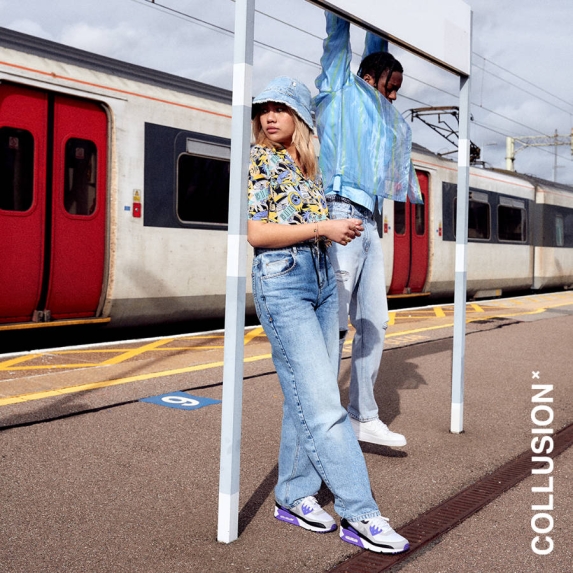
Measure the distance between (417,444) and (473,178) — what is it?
1239 cm

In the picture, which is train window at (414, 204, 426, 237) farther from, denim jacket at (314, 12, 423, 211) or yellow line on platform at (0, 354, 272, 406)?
denim jacket at (314, 12, 423, 211)

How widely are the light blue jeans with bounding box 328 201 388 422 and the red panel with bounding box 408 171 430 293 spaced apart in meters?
9.51

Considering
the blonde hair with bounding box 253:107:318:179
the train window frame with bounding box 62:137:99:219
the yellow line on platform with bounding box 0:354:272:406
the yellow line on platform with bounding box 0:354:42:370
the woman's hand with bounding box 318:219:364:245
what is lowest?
the yellow line on platform with bounding box 0:354:272:406

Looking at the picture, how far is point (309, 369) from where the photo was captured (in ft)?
9.53

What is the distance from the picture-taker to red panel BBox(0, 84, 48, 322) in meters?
7.01

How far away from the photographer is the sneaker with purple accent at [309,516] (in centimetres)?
307

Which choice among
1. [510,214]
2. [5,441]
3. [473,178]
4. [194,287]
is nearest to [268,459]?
[5,441]

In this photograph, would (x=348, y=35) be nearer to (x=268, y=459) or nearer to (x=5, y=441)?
(x=268, y=459)

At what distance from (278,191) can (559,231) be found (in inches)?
736

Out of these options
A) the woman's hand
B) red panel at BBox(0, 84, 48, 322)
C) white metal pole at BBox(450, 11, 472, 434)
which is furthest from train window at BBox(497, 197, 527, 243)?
the woman's hand

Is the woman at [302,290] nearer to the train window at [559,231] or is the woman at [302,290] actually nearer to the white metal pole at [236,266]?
the white metal pole at [236,266]

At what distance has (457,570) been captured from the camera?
8.96 feet

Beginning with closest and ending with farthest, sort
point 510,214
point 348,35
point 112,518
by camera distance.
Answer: point 112,518 → point 348,35 → point 510,214

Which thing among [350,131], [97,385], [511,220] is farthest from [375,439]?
[511,220]
